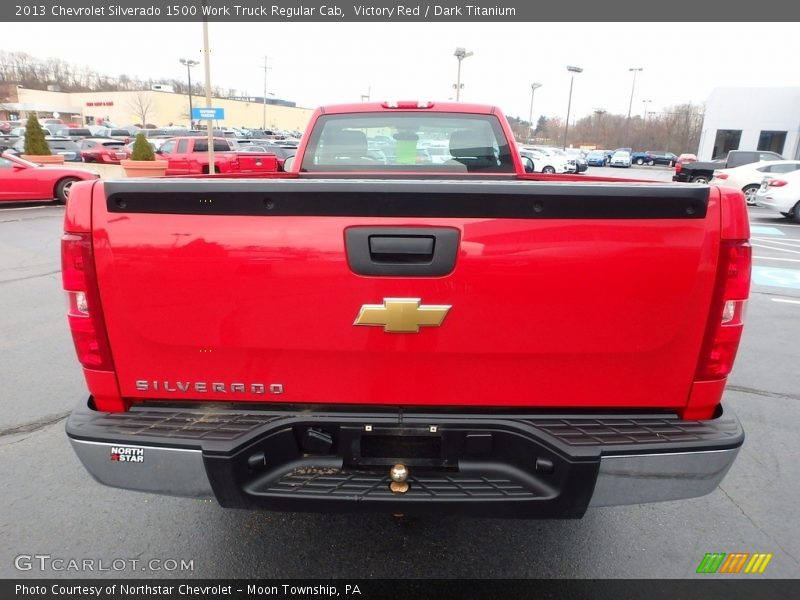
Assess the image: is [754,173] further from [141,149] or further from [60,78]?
[60,78]

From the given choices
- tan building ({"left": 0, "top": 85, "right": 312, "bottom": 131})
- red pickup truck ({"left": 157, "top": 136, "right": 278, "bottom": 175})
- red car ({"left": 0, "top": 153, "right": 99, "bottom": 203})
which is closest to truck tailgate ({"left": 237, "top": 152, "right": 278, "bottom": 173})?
red pickup truck ({"left": 157, "top": 136, "right": 278, "bottom": 175})

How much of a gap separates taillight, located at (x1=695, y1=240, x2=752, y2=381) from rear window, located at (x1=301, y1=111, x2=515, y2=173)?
2.53 m

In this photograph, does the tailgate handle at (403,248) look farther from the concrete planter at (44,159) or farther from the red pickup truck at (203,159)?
the concrete planter at (44,159)

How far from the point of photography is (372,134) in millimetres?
4262

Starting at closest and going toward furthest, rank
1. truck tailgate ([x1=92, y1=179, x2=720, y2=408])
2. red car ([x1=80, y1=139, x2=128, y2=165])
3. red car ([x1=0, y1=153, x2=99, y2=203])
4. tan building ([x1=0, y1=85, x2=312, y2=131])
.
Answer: truck tailgate ([x1=92, y1=179, x2=720, y2=408]), red car ([x1=0, y1=153, x2=99, y2=203]), red car ([x1=80, y1=139, x2=128, y2=165]), tan building ([x1=0, y1=85, x2=312, y2=131])

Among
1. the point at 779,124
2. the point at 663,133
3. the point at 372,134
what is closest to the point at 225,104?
the point at 663,133

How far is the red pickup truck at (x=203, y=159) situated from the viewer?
20375mm

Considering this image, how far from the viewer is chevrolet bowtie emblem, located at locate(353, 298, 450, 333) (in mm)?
1860

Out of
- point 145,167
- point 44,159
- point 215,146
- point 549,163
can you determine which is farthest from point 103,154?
point 549,163

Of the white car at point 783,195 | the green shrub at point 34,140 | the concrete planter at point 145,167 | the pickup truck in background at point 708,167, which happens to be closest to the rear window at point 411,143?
the white car at point 783,195

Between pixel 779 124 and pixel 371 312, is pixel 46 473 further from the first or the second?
pixel 779 124

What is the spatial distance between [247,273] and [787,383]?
4.94 metres

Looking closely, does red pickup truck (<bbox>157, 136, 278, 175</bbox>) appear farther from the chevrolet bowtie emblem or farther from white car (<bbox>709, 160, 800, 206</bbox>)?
the chevrolet bowtie emblem

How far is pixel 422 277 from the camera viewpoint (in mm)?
1841
